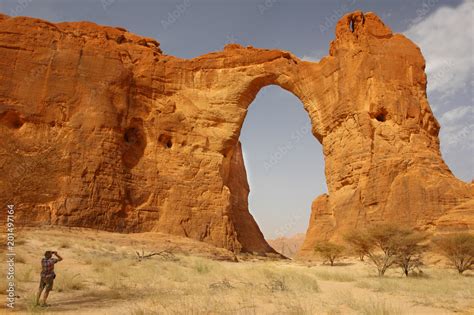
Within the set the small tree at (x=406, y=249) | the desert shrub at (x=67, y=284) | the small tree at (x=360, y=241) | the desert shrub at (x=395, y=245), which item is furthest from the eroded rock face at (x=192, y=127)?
the desert shrub at (x=67, y=284)

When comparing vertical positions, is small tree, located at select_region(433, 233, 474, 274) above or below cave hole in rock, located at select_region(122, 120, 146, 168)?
below

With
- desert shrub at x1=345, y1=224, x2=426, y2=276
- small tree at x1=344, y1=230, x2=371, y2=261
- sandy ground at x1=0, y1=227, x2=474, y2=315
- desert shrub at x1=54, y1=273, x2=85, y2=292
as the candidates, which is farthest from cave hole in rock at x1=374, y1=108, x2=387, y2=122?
desert shrub at x1=54, y1=273, x2=85, y2=292

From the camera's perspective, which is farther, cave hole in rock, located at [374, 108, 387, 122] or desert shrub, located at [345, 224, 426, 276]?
cave hole in rock, located at [374, 108, 387, 122]

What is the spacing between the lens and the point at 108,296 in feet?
32.8

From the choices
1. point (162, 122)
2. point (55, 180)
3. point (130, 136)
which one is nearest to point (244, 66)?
point (162, 122)

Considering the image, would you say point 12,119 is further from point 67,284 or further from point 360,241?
point 360,241

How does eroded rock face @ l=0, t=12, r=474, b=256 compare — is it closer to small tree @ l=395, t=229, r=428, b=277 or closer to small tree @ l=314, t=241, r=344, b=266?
small tree @ l=314, t=241, r=344, b=266

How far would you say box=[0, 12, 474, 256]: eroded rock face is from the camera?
2778cm

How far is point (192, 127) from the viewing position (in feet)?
113

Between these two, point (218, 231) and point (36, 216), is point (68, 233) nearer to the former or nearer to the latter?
point (36, 216)

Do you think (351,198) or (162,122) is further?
(162,122)

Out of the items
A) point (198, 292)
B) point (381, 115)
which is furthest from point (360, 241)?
point (381, 115)

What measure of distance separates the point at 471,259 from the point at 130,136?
23845 mm

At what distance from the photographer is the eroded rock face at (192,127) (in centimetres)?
2778
